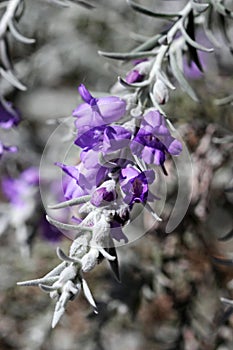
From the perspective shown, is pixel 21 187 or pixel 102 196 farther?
pixel 21 187

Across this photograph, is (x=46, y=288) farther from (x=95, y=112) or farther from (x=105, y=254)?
(x=95, y=112)

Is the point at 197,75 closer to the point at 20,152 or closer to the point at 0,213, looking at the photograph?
the point at 20,152

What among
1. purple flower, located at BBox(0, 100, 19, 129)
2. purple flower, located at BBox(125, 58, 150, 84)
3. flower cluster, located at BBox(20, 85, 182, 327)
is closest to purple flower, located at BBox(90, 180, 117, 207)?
flower cluster, located at BBox(20, 85, 182, 327)

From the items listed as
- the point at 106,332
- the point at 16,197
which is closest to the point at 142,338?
the point at 106,332

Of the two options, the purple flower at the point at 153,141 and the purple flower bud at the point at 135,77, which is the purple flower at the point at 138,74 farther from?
the purple flower at the point at 153,141

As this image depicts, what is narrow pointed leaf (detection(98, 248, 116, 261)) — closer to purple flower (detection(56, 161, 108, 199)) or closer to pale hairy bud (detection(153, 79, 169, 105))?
purple flower (detection(56, 161, 108, 199))

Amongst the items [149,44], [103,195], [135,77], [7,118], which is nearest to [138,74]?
[135,77]

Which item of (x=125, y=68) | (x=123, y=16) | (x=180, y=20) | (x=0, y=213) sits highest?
(x=180, y=20)

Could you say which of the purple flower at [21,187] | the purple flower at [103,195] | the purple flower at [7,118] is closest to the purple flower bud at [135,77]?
the purple flower at [103,195]
